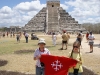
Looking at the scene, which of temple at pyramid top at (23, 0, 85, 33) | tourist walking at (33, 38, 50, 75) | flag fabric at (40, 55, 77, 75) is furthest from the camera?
temple at pyramid top at (23, 0, 85, 33)

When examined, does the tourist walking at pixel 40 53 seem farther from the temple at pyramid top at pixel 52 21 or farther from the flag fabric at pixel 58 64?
the temple at pyramid top at pixel 52 21

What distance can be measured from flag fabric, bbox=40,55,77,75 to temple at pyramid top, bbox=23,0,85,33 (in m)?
63.4

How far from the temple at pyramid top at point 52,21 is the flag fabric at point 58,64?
2495 inches

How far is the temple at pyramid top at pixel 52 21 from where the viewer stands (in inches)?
2862

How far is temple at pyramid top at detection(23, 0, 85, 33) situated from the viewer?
238ft

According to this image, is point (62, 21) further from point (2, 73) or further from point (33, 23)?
point (2, 73)

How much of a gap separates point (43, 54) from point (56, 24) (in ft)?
219

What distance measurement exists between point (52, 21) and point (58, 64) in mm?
68622

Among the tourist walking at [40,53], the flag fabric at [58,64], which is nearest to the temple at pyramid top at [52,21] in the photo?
the tourist walking at [40,53]

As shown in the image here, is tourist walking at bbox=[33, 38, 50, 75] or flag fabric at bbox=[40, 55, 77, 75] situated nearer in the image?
flag fabric at bbox=[40, 55, 77, 75]

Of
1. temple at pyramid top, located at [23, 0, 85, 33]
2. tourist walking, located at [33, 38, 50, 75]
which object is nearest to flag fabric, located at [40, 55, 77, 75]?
tourist walking, located at [33, 38, 50, 75]

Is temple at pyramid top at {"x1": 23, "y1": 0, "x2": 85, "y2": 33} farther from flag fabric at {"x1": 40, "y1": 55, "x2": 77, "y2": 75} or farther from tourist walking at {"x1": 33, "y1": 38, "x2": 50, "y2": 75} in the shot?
flag fabric at {"x1": 40, "y1": 55, "x2": 77, "y2": 75}

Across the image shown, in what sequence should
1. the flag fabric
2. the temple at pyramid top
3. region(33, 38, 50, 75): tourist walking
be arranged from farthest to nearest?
the temple at pyramid top, region(33, 38, 50, 75): tourist walking, the flag fabric

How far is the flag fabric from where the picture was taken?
6.14 m
